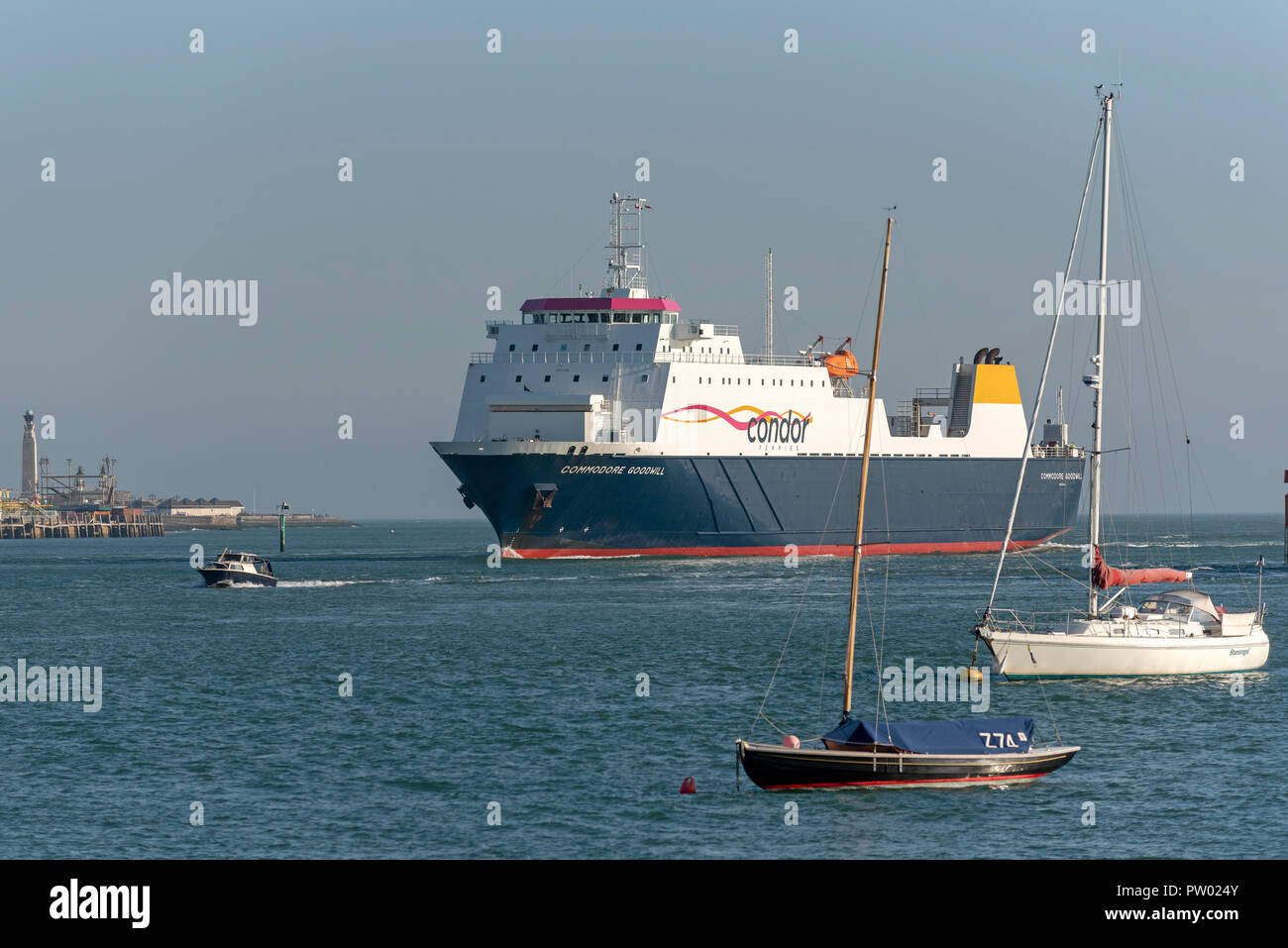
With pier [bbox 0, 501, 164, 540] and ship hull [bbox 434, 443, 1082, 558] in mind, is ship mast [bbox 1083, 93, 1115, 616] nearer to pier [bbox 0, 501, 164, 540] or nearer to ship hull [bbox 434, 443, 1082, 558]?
ship hull [bbox 434, 443, 1082, 558]

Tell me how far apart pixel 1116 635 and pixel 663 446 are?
3552cm

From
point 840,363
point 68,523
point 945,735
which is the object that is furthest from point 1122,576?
point 68,523

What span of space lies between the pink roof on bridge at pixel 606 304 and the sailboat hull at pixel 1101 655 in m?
40.6

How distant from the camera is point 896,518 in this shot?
7881 cm

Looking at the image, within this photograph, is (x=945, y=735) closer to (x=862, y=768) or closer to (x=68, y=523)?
(x=862, y=768)

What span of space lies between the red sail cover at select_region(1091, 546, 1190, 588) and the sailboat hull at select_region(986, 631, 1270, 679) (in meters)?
1.88

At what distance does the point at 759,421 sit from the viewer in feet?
235

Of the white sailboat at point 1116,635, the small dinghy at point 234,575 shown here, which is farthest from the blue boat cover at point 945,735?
the small dinghy at point 234,575

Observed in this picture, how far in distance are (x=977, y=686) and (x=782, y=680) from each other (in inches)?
173

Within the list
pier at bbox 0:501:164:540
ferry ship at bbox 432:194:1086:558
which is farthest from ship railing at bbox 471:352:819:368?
pier at bbox 0:501:164:540

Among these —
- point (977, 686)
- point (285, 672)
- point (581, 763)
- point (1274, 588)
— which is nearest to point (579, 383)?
point (1274, 588)

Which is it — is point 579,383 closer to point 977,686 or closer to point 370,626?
point 370,626

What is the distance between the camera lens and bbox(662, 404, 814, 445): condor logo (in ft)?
227

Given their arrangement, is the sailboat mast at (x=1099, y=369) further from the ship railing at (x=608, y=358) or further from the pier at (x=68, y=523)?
the pier at (x=68, y=523)
